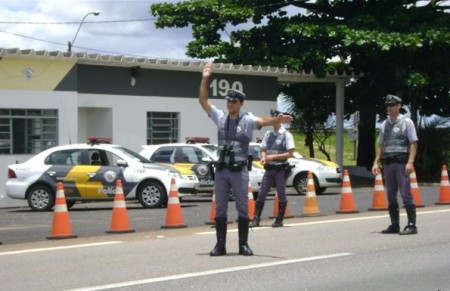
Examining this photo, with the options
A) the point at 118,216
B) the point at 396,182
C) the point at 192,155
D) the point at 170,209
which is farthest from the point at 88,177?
the point at 396,182

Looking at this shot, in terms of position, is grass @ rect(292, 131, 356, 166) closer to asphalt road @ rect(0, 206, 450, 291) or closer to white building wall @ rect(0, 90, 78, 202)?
white building wall @ rect(0, 90, 78, 202)

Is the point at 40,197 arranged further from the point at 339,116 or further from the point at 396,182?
the point at 339,116

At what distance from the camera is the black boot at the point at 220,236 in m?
9.86

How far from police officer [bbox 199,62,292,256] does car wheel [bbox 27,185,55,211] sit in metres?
9.58

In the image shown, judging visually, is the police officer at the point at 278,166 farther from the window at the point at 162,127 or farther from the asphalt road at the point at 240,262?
the window at the point at 162,127

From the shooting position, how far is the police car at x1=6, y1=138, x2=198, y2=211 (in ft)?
60.8

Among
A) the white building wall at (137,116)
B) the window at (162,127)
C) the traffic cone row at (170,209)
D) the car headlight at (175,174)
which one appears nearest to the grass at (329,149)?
the white building wall at (137,116)

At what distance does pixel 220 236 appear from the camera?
9891 mm

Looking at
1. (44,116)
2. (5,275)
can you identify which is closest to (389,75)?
(44,116)

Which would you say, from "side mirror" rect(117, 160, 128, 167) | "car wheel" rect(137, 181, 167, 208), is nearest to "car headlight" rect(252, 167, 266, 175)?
"car wheel" rect(137, 181, 167, 208)

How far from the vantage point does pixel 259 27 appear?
31453 mm

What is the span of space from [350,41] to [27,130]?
11370mm

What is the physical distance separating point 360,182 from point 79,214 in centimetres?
1531

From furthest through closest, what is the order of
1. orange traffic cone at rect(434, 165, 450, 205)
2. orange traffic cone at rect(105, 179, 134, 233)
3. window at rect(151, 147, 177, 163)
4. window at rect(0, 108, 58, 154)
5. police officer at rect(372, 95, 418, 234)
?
1. window at rect(0, 108, 58, 154)
2. window at rect(151, 147, 177, 163)
3. orange traffic cone at rect(434, 165, 450, 205)
4. orange traffic cone at rect(105, 179, 134, 233)
5. police officer at rect(372, 95, 418, 234)
